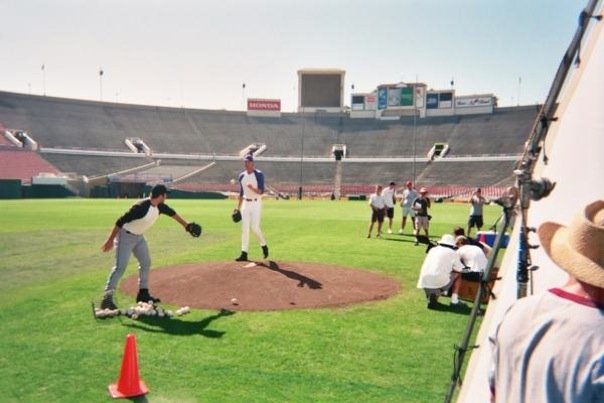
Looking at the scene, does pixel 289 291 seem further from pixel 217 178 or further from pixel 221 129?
pixel 221 129

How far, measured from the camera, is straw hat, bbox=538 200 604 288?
2.01m

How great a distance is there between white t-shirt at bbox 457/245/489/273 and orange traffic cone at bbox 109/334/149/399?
5.91 metres

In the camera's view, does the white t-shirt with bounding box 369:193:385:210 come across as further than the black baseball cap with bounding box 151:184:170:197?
Yes

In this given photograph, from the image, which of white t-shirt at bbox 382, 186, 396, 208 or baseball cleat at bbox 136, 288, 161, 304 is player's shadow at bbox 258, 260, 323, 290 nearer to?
baseball cleat at bbox 136, 288, 161, 304

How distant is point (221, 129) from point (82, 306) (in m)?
75.2

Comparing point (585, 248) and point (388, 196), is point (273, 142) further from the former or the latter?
point (585, 248)

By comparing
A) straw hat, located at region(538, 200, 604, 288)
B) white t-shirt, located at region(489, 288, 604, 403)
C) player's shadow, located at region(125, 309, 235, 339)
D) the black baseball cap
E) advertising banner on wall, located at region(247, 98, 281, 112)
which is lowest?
player's shadow, located at region(125, 309, 235, 339)

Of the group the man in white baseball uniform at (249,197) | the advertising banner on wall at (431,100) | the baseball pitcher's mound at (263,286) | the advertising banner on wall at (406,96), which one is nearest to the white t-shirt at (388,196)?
the baseball pitcher's mound at (263,286)

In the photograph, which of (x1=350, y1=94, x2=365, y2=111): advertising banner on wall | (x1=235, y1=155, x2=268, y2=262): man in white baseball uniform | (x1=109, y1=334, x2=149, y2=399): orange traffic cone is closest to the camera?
(x1=109, y1=334, x2=149, y2=399): orange traffic cone

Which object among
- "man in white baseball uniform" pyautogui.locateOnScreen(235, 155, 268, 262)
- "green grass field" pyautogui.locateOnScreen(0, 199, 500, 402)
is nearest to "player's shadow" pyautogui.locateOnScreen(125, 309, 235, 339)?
"green grass field" pyautogui.locateOnScreen(0, 199, 500, 402)

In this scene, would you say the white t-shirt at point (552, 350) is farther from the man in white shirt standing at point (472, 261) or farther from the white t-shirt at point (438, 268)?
the man in white shirt standing at point (472, 261)

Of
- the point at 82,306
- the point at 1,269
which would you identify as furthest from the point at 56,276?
the point at 82,306

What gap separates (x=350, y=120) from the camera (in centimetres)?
8500

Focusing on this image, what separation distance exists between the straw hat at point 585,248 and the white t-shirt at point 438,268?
6351 millimetres
